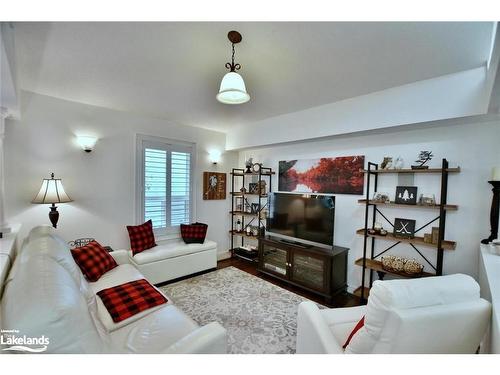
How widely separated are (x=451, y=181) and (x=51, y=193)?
4.40 meters

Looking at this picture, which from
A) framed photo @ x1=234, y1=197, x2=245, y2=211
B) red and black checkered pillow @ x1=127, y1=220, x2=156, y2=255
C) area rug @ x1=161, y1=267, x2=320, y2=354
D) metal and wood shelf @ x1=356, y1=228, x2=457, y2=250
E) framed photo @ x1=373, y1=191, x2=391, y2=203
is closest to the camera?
area rug @ x1=161, y1=267, x2=320, y2=354

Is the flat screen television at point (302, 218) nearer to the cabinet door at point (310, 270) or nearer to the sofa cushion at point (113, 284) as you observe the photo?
the cabinet door at point (310, 270)

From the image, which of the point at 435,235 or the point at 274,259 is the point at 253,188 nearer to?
the point at 274,259

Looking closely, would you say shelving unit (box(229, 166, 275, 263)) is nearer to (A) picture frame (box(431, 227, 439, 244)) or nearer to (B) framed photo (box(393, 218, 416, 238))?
(B) framed photo (box(393, 218, 416, 238))

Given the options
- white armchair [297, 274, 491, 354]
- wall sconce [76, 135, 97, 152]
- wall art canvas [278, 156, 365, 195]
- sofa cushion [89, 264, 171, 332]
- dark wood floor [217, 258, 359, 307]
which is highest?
wall sconce [76, 135, 97, 152]

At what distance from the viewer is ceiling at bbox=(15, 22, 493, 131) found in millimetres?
1613

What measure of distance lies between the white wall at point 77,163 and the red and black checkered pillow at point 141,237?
0.80 ft

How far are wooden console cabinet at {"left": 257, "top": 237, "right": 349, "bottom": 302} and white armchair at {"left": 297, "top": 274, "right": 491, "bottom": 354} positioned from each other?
67.3 inches

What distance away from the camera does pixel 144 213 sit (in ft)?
11.4

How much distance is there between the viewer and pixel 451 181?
2.35m

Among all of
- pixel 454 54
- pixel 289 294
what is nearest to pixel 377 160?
pixel 454 54

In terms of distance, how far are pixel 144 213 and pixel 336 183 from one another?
117 inches

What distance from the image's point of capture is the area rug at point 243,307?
206 cm

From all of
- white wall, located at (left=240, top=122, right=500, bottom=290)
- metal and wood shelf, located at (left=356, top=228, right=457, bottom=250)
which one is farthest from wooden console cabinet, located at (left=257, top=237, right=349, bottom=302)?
metal and wood shelf, located at (left=356, top=228, right=457, bottom=250)
